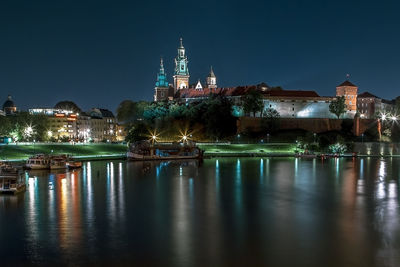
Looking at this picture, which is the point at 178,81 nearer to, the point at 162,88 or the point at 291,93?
the point at 162,88

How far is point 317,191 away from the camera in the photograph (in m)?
26.9

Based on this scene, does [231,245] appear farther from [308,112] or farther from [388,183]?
[308,112]

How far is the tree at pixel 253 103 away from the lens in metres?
63.2

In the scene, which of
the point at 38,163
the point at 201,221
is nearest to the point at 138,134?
the point at 38,163

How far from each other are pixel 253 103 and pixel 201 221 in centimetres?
4589

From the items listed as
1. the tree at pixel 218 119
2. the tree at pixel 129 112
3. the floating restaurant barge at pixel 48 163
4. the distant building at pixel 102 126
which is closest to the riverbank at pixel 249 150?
the tree at pixel 218 119

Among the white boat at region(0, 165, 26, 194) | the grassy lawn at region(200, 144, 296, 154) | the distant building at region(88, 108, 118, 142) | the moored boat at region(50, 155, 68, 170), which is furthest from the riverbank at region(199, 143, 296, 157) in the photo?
the distant building at region(88, 108, 118, 142)

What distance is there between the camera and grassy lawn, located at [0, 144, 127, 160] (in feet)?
130

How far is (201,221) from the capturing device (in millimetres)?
18500

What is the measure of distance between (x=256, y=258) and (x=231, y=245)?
1.35 metres

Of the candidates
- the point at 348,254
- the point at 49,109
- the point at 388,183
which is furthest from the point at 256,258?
the point at 49,109

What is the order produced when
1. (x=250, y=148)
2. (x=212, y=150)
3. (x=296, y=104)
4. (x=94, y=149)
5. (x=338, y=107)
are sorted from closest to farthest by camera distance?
(x=94, y=149), (x=212, y=150), (x=250, y=148), (x=338, y=107), (x=296, y=104)

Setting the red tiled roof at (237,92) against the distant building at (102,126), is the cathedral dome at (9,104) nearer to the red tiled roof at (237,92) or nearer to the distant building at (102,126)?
the distant building at (102,126)

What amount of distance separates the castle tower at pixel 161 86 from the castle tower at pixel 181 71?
285cm
